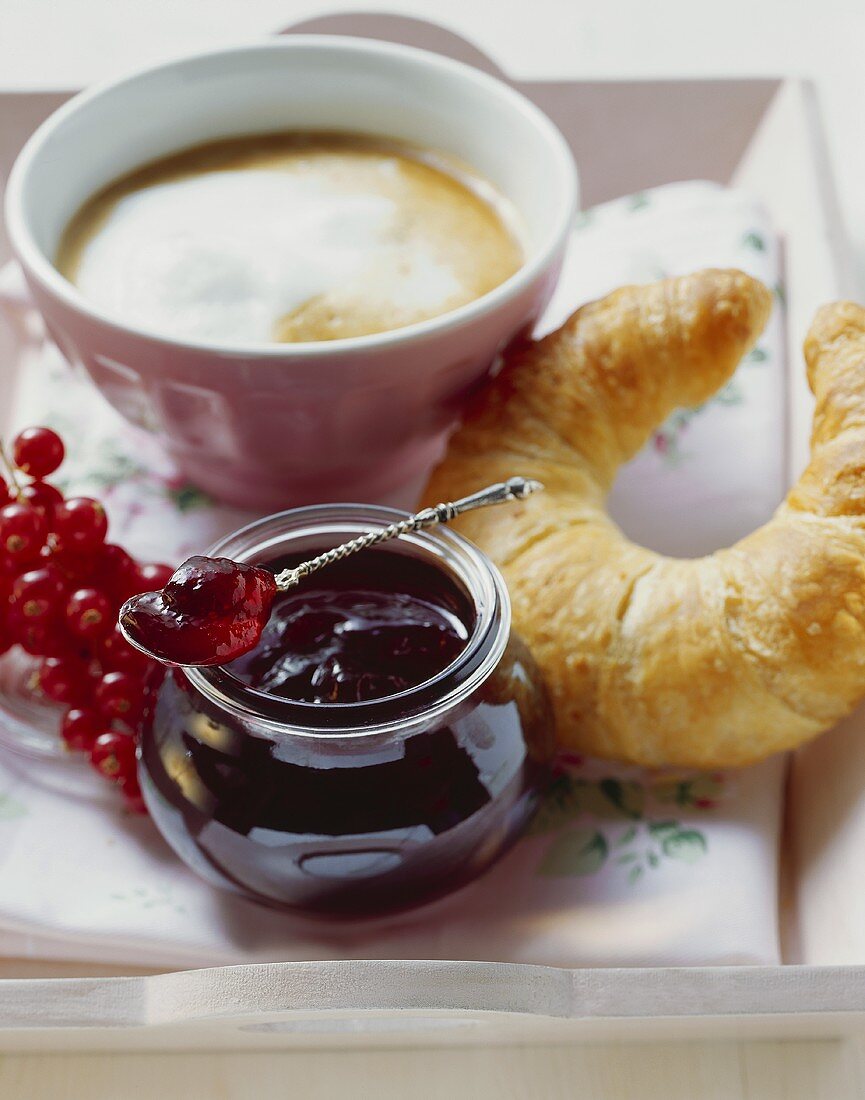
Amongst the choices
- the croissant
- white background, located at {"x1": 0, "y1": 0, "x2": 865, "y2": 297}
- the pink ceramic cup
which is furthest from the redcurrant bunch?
white background, located at {"x1": 0, "y1": 0, "x2": 865, "y2": 297}

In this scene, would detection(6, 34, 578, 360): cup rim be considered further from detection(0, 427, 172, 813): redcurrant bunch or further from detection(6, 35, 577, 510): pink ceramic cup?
detection(0, 427, 172, 813): redcurrant bunch

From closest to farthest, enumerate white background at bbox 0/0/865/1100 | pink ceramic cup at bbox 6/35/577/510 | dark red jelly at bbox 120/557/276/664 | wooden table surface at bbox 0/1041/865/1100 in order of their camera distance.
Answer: dark red jelly at bbox 120/557/276/664, wooden table surface at bbox 0/1041/865/1100, pink ceramic cup at bbox 6/35/577/510, white background at bbox 0/0/865/1100

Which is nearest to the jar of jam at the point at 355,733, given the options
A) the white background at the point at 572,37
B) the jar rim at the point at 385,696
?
the jar rim at the point at 385,696

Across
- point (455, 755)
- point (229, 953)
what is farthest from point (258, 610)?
point (229, 953)

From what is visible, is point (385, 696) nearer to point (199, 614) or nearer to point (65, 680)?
point (199, 614)

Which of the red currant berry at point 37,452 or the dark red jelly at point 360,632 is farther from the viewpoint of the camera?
the red currant berry at point 37,452

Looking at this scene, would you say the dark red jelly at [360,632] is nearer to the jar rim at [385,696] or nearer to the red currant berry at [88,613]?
the jar rim at [385,696]
